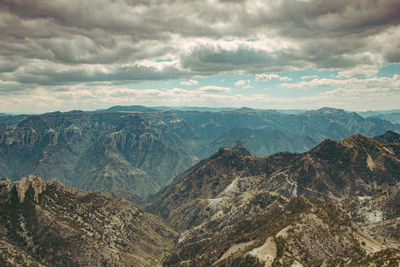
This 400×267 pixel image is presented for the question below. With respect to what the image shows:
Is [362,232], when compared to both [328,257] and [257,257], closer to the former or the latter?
[328,257]

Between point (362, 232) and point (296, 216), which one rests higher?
point (296, 216)

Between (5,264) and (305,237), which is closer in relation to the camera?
(305,237)

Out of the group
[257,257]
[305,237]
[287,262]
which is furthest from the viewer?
[305,237]

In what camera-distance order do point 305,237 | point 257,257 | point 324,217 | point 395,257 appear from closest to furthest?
point 395,257 → point 257,257 → point 305,237 → point 324,217

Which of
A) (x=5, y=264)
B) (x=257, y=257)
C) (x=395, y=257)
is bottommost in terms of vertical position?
(x=5, y=264)

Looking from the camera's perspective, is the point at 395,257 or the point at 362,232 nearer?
the point at 395,257

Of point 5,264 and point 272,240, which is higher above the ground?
point 272,240

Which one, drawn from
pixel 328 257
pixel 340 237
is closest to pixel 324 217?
pixel 340 237

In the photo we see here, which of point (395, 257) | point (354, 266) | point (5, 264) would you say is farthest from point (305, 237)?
point (5, 264)

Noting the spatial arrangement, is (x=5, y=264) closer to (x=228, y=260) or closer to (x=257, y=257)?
(x=228, y=260)
